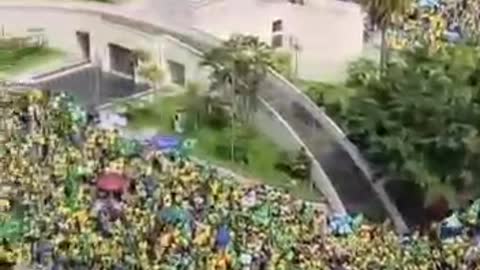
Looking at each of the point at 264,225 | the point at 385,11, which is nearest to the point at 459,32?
the point at 385,11

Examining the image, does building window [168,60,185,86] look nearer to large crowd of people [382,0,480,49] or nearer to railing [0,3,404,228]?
railing [0,3,404,228]

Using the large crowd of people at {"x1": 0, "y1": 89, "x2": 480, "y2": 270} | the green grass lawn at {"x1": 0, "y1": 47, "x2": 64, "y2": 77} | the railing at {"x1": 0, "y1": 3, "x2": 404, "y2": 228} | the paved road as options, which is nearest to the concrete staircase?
the railing at {"x1": 0, "y1": 3, "x2": 404, "y2": 228}

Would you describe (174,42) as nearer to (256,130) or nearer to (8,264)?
(256,130)

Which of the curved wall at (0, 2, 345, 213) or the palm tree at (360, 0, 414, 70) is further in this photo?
the palm tree at (360, 0, 414, 70)

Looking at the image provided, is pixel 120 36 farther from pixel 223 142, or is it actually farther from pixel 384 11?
pixel 384 11

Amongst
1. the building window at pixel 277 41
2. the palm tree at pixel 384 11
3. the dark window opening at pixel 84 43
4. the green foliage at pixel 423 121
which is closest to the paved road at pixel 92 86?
the dark window opening at pixel 84 43

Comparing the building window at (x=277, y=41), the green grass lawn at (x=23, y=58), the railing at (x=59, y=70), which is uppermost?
the building window at (x=277, y=41)

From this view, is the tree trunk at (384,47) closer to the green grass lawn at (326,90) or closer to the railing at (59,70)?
the green grass lawn at (326,90)
